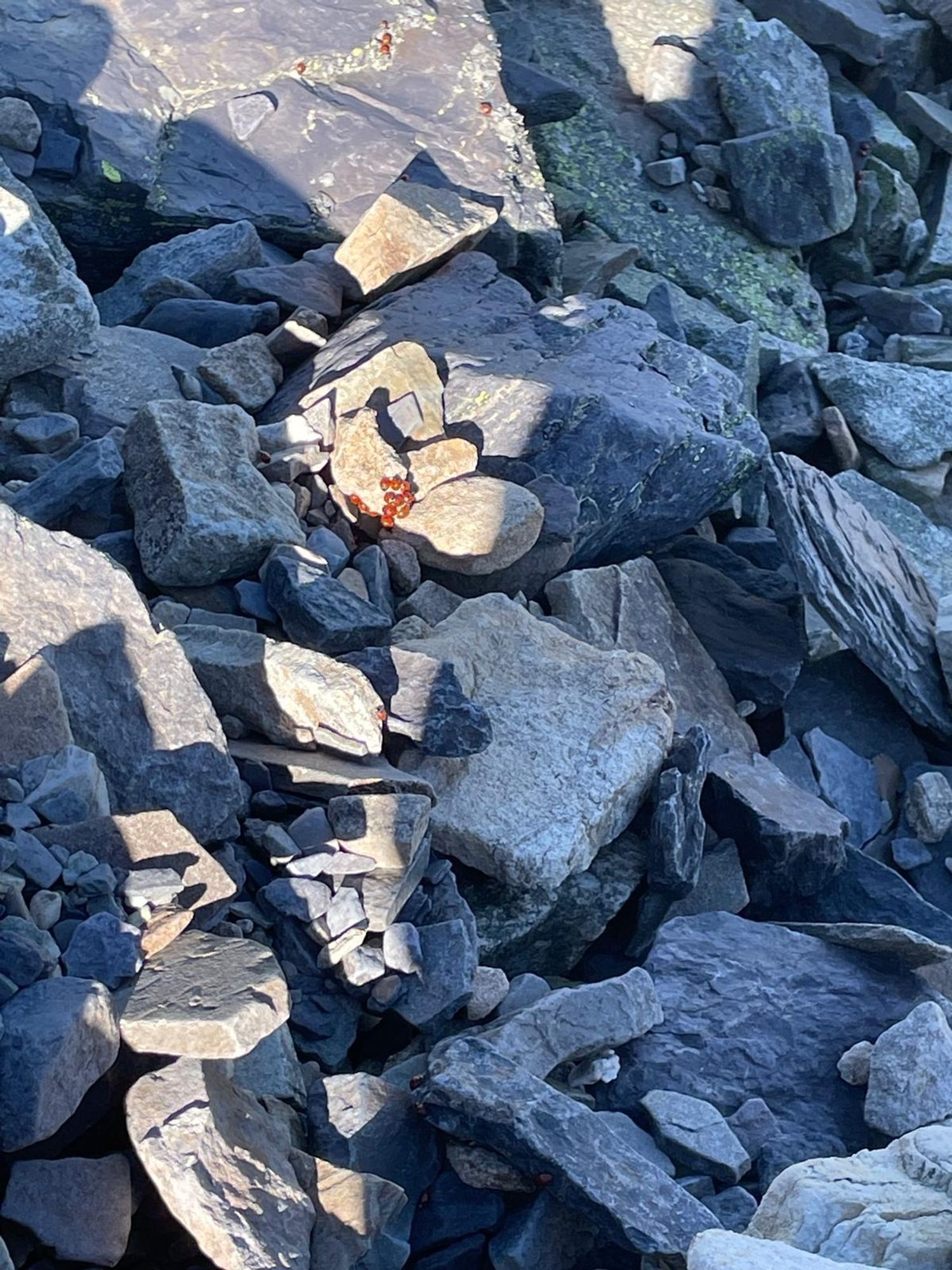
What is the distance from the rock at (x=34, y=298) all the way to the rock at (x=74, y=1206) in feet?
7.78

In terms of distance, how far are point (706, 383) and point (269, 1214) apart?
3.22m

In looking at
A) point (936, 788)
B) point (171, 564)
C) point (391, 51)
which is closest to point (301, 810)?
point (171, 564)

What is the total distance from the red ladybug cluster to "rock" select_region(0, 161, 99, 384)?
0.96 metres

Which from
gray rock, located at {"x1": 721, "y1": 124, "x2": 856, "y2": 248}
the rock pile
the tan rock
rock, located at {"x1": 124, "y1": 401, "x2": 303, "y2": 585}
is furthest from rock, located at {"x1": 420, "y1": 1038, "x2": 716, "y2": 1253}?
gray rock, located at {"x1": 721, "y1": 124, "x2": 856, "y2": 248}

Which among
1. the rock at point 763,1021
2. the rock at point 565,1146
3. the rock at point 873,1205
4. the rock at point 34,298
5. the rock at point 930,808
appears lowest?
the rock at point 930,808

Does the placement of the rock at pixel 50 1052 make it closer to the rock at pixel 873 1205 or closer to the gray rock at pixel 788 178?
the rock at pixel 873 1205

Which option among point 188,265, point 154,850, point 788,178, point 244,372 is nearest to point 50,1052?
point 154,850

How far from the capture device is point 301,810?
9.40ft

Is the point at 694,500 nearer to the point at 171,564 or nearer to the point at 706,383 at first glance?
the point at 706,383

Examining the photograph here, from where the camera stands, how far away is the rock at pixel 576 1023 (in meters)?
2.68

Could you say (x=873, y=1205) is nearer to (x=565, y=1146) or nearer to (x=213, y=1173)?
(x=565, y=1146)

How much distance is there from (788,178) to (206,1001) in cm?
579

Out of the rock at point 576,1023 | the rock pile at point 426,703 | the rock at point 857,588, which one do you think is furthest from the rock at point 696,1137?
the rock at point 857,588

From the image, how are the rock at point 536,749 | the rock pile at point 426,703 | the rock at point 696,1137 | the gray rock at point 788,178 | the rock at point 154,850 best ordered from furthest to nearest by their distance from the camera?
the gray rock at point 788,178 → the rock at point 536,749 → the rock at point 696,1137 → the rock at point 154,850 → the rock pile at point 426,703
